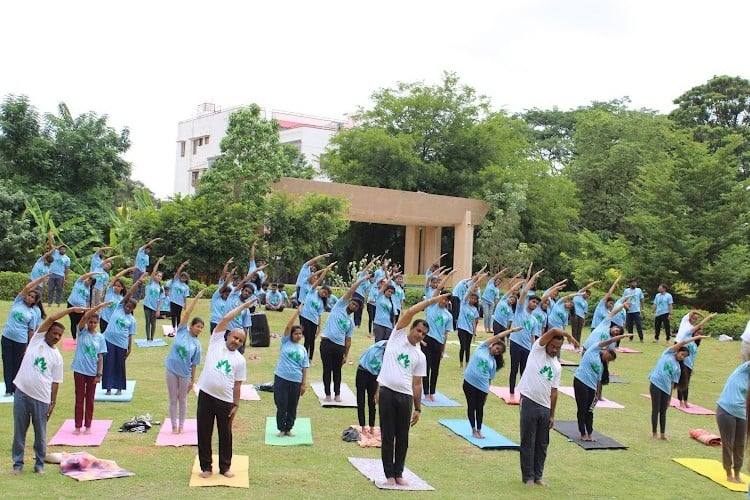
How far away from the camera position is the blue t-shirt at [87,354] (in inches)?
386

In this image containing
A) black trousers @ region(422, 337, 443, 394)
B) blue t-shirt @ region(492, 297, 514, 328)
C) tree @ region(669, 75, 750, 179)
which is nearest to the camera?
black trousers @ region(422, 337, 443, 394)

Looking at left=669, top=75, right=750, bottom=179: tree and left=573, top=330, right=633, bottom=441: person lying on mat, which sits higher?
left=669, top=75, right=750, bottom=179: tree

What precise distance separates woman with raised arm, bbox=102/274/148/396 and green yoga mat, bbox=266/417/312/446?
7.76ft

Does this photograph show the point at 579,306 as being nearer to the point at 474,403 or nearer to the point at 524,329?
the point at 524,329

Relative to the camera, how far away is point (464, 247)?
33938mm

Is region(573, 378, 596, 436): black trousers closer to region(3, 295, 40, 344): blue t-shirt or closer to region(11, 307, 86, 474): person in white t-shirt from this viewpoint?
region(11, 307, 86, 474): person in white t-shirt

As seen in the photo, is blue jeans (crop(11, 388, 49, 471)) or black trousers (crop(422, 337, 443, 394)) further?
black trousers (crop(422, 337, 443, 394))

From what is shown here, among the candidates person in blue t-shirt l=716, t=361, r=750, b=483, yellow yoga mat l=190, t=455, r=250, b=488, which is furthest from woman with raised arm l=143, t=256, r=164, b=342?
person in blue t-shirt l=716, t=361, r=750, b=483

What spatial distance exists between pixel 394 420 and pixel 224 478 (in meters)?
1.74

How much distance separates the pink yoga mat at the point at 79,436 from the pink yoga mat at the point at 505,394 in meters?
6.17

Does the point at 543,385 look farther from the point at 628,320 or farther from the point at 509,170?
the point at 509,170

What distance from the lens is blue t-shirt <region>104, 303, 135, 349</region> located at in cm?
1170

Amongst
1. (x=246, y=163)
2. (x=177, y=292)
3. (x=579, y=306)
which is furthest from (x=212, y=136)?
(x=579, y=306)

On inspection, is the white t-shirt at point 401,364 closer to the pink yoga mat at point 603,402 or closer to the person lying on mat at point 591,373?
the person lying on mat at point 591,373
